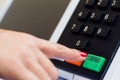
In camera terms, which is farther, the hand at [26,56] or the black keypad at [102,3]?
the black keypad at [102,3]

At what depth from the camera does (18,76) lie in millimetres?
276

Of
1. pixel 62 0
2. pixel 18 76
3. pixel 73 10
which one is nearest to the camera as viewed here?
pixel 18 76

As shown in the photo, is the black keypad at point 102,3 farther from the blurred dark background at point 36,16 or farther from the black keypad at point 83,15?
the blurred dark background at point 36,16

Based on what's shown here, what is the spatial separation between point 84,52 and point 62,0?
198 millimetres

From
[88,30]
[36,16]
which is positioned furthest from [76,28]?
[36,16]

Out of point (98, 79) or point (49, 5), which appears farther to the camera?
point (49, 5)

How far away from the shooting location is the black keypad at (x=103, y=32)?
0.35 m

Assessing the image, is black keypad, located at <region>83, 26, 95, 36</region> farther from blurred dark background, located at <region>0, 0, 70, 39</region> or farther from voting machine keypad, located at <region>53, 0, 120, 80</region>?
blurred dark background, located at <region>0, 0, 70, 39</region>

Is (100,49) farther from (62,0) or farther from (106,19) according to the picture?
(62,0)

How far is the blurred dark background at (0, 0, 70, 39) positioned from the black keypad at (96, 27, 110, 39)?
0.16m

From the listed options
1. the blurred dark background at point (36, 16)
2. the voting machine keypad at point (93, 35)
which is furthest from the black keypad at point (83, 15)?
the blurred dark background at point (36, 16)

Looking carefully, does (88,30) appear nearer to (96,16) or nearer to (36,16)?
(96,16)

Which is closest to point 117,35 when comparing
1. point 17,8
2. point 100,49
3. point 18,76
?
point 100,49

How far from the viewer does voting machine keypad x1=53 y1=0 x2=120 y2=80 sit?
339mm
